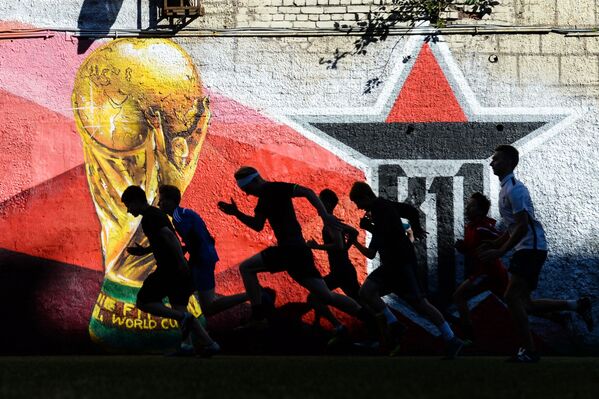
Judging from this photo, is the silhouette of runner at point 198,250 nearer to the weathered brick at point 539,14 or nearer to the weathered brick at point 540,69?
the weathered brick at point 540,69

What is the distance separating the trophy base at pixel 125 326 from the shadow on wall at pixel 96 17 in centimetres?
290

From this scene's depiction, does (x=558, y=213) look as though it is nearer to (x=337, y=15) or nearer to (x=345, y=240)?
(x=345, y=240)

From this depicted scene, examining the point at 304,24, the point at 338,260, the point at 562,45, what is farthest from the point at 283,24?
the point at 562,45

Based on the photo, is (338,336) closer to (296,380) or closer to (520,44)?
(296,380)

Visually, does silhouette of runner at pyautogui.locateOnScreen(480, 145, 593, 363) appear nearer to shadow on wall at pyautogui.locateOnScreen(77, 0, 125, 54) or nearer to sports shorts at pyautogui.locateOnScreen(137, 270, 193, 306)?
sports shorts at pyautogui.locateOnScreen(137, 270, 193, 306)

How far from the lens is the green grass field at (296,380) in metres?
5.65

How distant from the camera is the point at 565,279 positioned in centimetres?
1162

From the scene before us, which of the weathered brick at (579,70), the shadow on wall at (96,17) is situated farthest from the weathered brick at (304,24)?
the weathered brick at (579,70)

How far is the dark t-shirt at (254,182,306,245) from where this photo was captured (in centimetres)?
948

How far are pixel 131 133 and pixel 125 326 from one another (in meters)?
2.26

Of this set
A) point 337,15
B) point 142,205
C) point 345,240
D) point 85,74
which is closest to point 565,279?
point 345,240

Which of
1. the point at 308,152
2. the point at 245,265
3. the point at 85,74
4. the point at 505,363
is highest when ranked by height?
the point at 85,74

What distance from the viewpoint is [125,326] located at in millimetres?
11703

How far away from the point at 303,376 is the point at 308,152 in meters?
5.20
